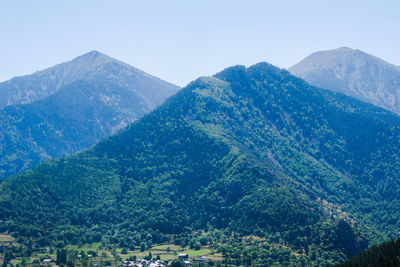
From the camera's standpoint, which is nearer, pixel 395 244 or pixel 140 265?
pixel 395 244

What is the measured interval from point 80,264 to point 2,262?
33906 millimetres

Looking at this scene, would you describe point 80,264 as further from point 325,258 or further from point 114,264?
point 325,258

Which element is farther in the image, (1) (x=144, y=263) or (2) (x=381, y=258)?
(1) (x=144, y=263)

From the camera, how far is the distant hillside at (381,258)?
12062 centimetres

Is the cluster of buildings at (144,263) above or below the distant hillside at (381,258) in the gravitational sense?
below

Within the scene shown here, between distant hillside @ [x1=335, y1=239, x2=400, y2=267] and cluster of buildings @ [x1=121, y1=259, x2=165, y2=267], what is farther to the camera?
cluster of buildings @ [x1=121, y1=259, x2=165, y2=267]

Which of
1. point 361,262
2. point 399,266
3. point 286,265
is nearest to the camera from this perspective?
point 399,266

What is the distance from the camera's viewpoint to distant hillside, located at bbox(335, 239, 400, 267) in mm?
120625

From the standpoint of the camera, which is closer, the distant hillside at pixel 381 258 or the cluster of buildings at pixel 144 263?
the distant hillside at pixel 381 258

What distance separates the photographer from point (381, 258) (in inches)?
4921

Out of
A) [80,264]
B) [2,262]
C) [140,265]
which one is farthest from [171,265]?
[2,262]

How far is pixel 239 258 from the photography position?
198625 mm

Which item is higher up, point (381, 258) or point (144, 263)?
point (381, 258)

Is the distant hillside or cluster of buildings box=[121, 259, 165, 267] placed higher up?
the distant hillside
